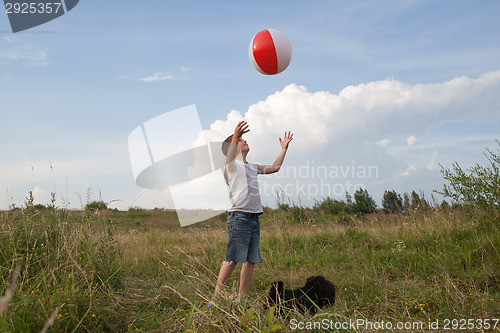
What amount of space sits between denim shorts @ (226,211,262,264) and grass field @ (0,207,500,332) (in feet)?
1.22

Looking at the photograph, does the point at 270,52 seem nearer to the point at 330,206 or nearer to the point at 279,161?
the point at 279,161

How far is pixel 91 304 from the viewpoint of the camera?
3.39 m

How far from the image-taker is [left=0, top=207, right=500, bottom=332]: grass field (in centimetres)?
313

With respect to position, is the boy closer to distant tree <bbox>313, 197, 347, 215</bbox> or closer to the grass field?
the grass field

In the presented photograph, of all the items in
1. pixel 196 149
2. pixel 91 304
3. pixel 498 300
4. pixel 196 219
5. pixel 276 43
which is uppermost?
pixel 276 43

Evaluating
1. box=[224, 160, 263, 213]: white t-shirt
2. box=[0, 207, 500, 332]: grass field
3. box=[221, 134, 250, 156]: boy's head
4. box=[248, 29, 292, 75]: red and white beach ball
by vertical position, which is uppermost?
box=[248, 29, 292, 75]: red and white beach ball

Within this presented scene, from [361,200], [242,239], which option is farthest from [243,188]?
[361,200]

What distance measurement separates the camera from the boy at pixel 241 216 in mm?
3945

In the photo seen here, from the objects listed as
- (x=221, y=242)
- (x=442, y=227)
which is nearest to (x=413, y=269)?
(x=442, y=227)

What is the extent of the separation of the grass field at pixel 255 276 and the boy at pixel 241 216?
0.27 metres

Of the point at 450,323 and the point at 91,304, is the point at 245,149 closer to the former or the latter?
the point at 91,304

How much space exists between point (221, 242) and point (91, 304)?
4461mm

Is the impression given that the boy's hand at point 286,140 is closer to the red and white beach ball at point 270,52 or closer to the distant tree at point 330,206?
the red and white beach ball at point 270,52

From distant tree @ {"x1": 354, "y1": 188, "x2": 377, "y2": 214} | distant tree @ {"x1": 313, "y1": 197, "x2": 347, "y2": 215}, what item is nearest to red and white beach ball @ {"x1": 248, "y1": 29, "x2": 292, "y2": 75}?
distant tree @ {"x1": 313, "y1": 197, "x2": 347, "y2": 215}
